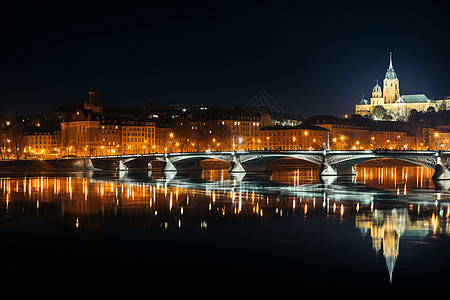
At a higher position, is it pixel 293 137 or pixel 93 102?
pixel 93 102

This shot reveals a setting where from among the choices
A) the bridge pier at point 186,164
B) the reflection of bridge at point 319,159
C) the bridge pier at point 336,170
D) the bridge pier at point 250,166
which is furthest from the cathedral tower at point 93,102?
the bridge pier at point 336,170

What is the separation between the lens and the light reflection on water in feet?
96.3

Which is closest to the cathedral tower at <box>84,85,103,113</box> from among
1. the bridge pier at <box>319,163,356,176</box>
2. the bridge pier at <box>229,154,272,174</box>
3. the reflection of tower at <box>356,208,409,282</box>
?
the bridge pier at <box>229,154,272,174</box>

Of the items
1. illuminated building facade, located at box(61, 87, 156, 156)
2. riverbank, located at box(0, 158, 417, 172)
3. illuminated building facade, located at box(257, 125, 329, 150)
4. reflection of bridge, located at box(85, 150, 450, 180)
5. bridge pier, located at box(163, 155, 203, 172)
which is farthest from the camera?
illuminated building facade, located at box(61, 87, 156, 156)

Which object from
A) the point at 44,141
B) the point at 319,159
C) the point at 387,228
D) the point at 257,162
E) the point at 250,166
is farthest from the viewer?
the point at 44,141

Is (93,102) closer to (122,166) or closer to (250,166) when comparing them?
(122,166)

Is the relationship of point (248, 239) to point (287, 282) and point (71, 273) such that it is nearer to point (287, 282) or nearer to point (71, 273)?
point (287, 282)

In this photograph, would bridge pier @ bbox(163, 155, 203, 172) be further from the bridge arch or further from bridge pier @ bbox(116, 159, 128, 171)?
the bridge arch

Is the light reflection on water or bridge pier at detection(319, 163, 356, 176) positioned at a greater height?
bridge pier at detection(319, 163, 356, 176)

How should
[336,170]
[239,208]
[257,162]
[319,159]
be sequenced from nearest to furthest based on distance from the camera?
[239,208]
[336,170]
[319,159]
[257,162]

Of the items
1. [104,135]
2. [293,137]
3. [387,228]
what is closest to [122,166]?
[104,135]

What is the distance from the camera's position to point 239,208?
126ft

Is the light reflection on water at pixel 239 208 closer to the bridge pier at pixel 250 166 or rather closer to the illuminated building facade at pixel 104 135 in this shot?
the bridge pier at pixel 250 166

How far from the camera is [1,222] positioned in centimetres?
3173
